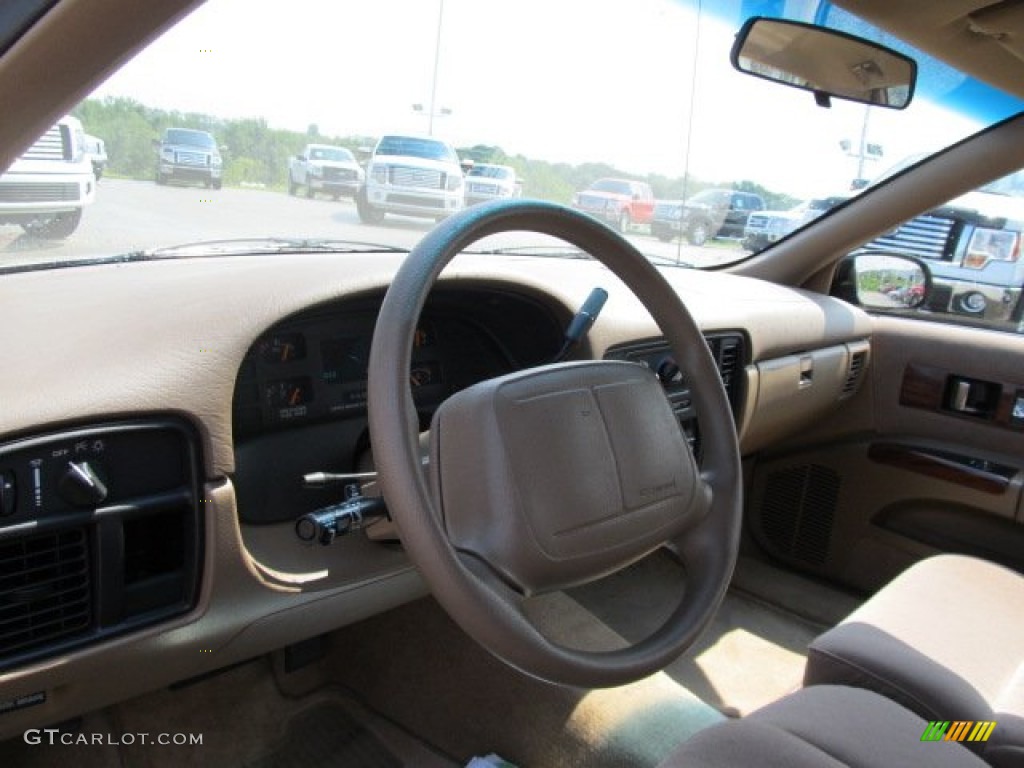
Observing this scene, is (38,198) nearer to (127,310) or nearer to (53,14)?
(127,310)

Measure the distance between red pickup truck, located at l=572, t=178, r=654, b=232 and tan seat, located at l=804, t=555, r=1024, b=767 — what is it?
1378 millimetres

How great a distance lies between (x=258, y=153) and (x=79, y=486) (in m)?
1.13

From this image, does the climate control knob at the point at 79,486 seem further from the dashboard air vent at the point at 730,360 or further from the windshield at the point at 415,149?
the windshield at the point at 415,149

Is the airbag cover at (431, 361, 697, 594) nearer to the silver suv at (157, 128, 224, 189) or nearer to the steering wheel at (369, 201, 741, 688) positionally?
the steering wheel at (369, 201, 741, 688)

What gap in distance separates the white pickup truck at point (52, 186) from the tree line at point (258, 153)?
48 millimetres

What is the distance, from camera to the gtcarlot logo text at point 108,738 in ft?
A: 6.43

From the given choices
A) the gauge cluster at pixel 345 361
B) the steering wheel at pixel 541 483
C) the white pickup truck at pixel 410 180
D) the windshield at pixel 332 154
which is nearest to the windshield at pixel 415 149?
the white pickup truck at pixel 410 180

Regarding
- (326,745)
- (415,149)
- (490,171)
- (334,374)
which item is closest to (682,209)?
(490,171)

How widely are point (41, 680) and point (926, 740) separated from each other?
145cm

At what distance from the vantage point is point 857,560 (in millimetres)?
3133

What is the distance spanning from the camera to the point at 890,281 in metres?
3.37

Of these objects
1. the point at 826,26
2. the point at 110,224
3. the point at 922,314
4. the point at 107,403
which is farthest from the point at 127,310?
the point at 922,314

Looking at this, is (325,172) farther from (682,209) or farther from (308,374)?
(682,209)

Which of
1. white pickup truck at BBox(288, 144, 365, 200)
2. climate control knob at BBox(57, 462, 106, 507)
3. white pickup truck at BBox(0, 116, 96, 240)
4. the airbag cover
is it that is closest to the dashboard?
climate control knob at BBox(57, 462, 106, 507)
